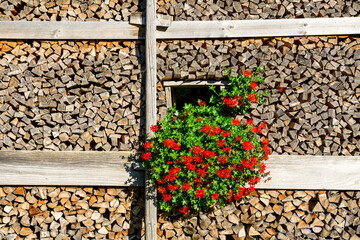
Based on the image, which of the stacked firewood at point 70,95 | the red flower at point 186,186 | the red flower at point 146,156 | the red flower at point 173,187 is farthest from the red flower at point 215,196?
the stacked firewood at point 70,95

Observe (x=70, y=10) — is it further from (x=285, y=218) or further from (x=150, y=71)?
(x=285, y=218)

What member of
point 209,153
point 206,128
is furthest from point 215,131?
point 209,153

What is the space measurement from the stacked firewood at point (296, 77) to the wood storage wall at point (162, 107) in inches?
0.5

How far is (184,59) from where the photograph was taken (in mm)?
3580

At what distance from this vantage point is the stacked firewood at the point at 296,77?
351 centimetres

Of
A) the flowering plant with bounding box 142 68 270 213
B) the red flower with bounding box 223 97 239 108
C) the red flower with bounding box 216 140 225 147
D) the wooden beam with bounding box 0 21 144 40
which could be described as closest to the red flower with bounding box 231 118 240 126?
the flowering plant with bounding box 142 68 270 213

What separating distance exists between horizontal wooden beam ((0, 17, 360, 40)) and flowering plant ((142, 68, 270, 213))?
2.25 feet

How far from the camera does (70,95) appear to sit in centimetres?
359

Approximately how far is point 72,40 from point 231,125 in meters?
2.07

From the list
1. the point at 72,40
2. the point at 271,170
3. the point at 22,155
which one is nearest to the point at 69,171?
the point at 22,155

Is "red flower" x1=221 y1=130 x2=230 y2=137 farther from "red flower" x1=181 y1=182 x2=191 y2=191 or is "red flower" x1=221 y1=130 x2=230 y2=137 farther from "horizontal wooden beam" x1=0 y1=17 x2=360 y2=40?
"horizontal wooden beam" x1=0 y1=17 x2=360 y2=40

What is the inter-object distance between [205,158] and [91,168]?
4.25ft

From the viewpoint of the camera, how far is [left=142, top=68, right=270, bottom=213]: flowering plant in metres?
3.15

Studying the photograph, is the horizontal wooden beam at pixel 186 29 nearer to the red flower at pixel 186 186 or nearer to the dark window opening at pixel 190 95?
the dark window opening at pixel 190 95
